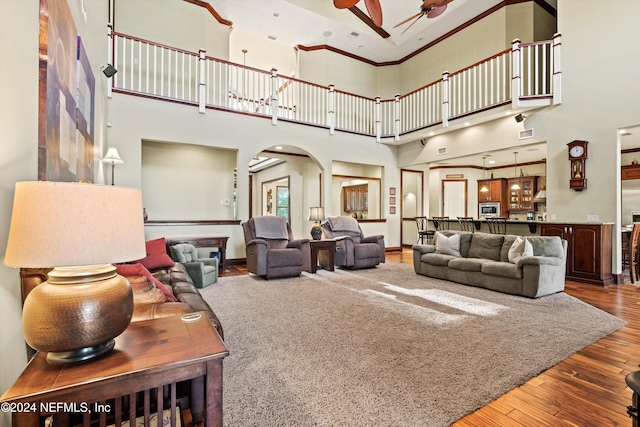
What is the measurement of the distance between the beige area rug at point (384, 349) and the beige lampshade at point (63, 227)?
3.85 feet

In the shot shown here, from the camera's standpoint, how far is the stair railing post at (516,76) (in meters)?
5.41

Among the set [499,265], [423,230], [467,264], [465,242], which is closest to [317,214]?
[465,242]

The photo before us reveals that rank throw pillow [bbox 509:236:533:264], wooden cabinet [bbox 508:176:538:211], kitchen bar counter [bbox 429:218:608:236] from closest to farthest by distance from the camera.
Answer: throw pillow [bbox 509:236:533:264] < kitchen bar counter [bbox 429:218:608:236] < wooden cabinet [bbox 508:176:538:211]

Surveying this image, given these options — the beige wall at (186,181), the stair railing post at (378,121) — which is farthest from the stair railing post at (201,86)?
the stair railing post at (378,121)

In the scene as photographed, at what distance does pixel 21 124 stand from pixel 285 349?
6.79 ft

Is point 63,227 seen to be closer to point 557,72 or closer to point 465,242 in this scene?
point 465,242

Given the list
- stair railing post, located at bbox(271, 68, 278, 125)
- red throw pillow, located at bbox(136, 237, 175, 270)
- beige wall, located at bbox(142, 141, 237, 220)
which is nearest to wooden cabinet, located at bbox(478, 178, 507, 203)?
stair railing post, located at bbox(271, 68, 278, 125)

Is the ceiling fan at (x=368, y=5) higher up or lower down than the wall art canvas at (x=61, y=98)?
higher up

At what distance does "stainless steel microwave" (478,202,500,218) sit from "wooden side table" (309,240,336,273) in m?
7.63

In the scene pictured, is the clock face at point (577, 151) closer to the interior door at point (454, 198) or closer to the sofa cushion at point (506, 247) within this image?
the sofa cushion at point (506, 247)

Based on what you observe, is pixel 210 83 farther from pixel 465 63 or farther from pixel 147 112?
pixel 465 63

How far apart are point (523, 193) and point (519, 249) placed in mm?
7695

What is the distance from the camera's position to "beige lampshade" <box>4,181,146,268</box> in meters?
0.88

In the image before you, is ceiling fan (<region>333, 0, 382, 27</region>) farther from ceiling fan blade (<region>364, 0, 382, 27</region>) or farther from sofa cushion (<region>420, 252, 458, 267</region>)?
sofa cushion (<region>420, 252, 458, 267</region>)
